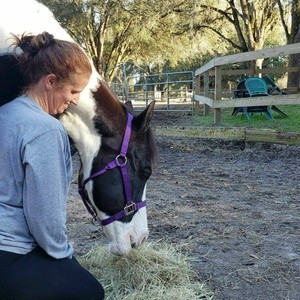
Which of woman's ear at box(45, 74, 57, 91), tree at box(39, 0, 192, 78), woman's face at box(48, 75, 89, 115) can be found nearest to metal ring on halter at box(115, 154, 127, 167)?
woman's face at box(48, 75, 89, 115)

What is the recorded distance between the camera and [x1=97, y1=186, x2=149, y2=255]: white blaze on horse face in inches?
88.6

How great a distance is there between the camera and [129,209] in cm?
223

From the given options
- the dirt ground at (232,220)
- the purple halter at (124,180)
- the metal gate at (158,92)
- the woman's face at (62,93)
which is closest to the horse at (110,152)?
the purple halter at (124,180)

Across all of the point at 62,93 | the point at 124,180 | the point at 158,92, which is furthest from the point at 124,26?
the point at 62,93

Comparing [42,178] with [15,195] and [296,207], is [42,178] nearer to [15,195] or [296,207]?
[15,195]

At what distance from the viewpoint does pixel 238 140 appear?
7.20 m

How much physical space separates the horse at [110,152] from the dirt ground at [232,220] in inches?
28.7

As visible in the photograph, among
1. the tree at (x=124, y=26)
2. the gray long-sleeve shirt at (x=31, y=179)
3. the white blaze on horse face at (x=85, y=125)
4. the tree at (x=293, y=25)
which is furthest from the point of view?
the tree at (x=124, y=26)

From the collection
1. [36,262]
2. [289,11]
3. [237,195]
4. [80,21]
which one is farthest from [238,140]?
[80,21]

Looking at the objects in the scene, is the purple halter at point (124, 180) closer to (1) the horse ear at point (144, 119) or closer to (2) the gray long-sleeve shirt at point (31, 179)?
(1) the horse ear at point (144, 119)

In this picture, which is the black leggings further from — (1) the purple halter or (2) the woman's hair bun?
(2) the woman's hair bun

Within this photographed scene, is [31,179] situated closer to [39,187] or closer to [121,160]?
[39,187]

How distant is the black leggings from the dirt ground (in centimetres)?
111

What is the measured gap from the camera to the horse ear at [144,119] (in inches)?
90.7
